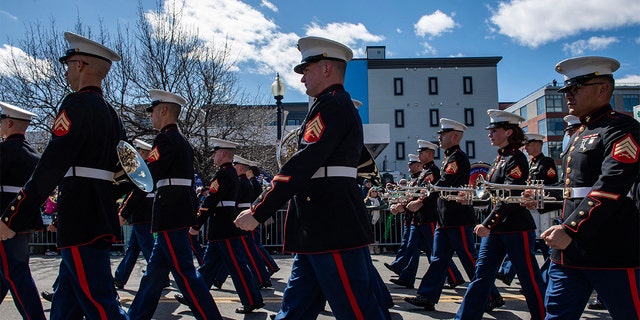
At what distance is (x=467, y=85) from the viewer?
149 ft

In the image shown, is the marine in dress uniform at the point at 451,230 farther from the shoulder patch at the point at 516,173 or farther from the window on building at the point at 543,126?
the window on building at the point at 543,126

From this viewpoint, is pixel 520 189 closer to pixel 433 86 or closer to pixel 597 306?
pixel 597 306

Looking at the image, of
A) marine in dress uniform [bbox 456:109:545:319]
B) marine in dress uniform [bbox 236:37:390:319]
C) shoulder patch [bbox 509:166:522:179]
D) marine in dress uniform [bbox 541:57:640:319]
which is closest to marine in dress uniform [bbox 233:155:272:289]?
marine in dress uniform [bbox 456:109:545:319]

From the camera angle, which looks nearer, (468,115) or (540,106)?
(468,115)

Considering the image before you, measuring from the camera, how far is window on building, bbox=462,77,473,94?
4544 centimetres

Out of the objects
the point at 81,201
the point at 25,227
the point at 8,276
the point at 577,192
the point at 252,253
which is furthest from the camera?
the point at 252,253

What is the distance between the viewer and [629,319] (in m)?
3.20

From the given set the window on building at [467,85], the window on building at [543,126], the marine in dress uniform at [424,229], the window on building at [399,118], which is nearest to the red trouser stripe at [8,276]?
the marine in dress uniform at [424,229]

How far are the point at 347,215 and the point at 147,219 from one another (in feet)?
15.9

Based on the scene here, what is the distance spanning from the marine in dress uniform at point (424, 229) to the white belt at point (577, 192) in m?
3.70

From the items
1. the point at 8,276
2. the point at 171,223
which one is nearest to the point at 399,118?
the point at 171,223

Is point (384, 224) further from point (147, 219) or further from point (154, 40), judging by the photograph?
point (154, 40)

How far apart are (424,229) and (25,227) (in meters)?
5.53

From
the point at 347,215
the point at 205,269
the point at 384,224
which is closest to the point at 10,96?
the point at 384,224
